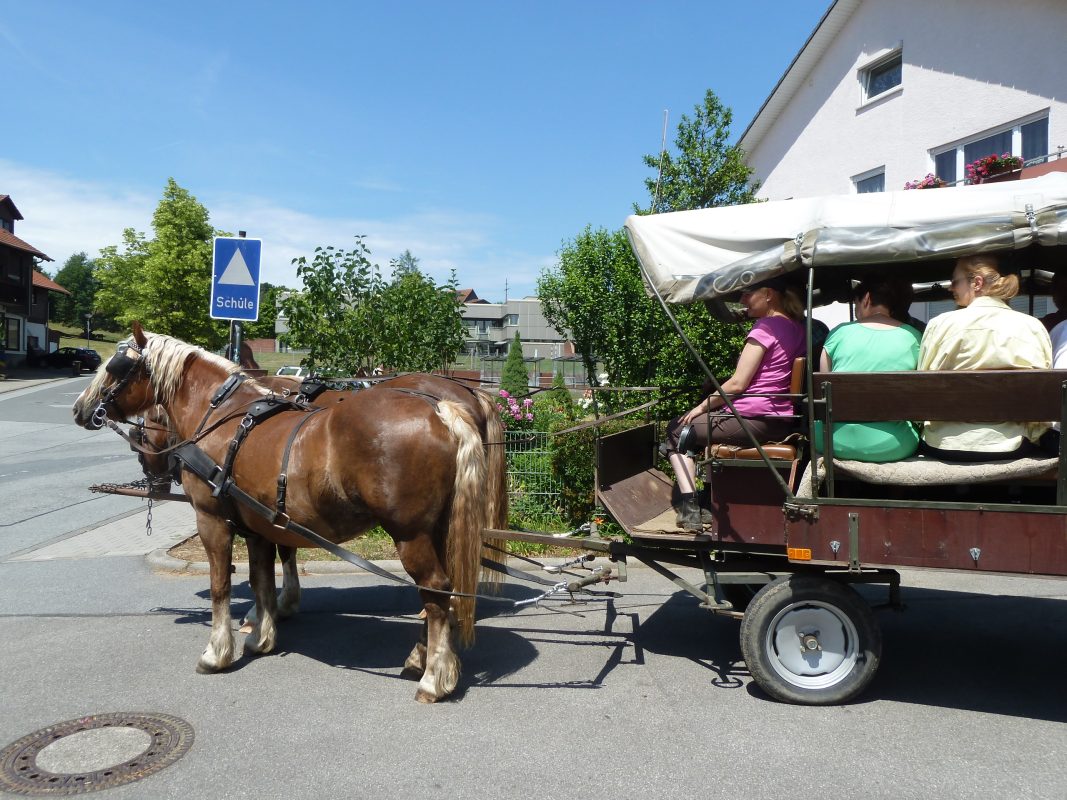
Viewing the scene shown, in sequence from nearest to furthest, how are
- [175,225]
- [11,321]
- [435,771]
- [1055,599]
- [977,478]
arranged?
[435,771], [977,478], [1055,599], [175,225], [11,321]

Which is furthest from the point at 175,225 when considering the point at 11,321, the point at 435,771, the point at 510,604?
the point at 435,771

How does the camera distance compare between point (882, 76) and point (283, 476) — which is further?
point (882, 76)

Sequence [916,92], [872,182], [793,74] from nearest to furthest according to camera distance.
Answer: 1. [916,92]
2. [872,182]
3. [793,74]

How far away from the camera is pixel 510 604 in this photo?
19.3 ft

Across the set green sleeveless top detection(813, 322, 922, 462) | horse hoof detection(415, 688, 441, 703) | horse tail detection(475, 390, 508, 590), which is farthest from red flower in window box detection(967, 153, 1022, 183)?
horse hoof detection(415, 688, 441, 703)

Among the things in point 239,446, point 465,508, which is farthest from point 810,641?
point 239,446

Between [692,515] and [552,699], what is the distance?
1.28 m

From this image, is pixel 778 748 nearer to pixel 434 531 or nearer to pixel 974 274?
pixel 434 531

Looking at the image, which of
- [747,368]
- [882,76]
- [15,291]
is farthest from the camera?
[15,291]

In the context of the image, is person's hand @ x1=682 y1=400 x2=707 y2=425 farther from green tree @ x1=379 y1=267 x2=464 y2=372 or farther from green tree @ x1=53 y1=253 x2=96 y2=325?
green tree @ x1=53 y1=253 x2=96 y2=325

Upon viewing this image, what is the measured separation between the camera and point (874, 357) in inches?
156

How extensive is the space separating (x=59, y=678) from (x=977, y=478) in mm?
5036

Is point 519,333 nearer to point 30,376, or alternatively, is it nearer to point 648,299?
point 30,376

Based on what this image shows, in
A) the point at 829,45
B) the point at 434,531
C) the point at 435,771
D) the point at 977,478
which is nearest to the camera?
the point at 435,771
